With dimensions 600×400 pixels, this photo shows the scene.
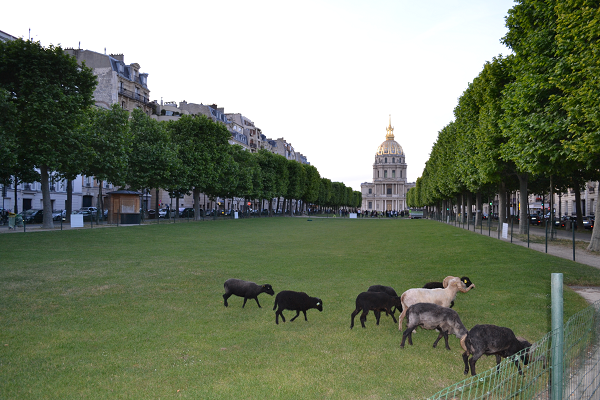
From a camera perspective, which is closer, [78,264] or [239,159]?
[78,264]

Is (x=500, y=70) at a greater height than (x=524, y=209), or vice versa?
Result: (x=500, y=70)

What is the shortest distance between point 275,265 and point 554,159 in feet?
43.2

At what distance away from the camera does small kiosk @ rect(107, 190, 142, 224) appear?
4575 cm

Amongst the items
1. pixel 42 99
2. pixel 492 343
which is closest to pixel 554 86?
pixel 492 343

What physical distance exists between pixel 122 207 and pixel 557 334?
4686 centimetres

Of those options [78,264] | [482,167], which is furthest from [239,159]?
[78,264]

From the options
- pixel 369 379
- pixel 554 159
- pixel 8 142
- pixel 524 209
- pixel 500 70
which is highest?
pixel 500 70

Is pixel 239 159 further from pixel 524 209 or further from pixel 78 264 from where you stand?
pixel 78 264

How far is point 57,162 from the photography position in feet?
115

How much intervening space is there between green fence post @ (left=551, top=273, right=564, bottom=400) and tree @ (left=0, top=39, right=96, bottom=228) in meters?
36.5

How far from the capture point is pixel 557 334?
161 inches

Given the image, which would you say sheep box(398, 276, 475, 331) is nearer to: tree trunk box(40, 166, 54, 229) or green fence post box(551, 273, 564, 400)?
green fence post box(551, 273, 564, 400)

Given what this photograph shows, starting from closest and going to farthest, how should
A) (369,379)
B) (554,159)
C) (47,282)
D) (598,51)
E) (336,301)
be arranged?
(369,379), (336,301), (47,282), (598,51), (554,159)

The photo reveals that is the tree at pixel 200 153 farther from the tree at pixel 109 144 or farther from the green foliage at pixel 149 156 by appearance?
the tree at pixel 109 144
